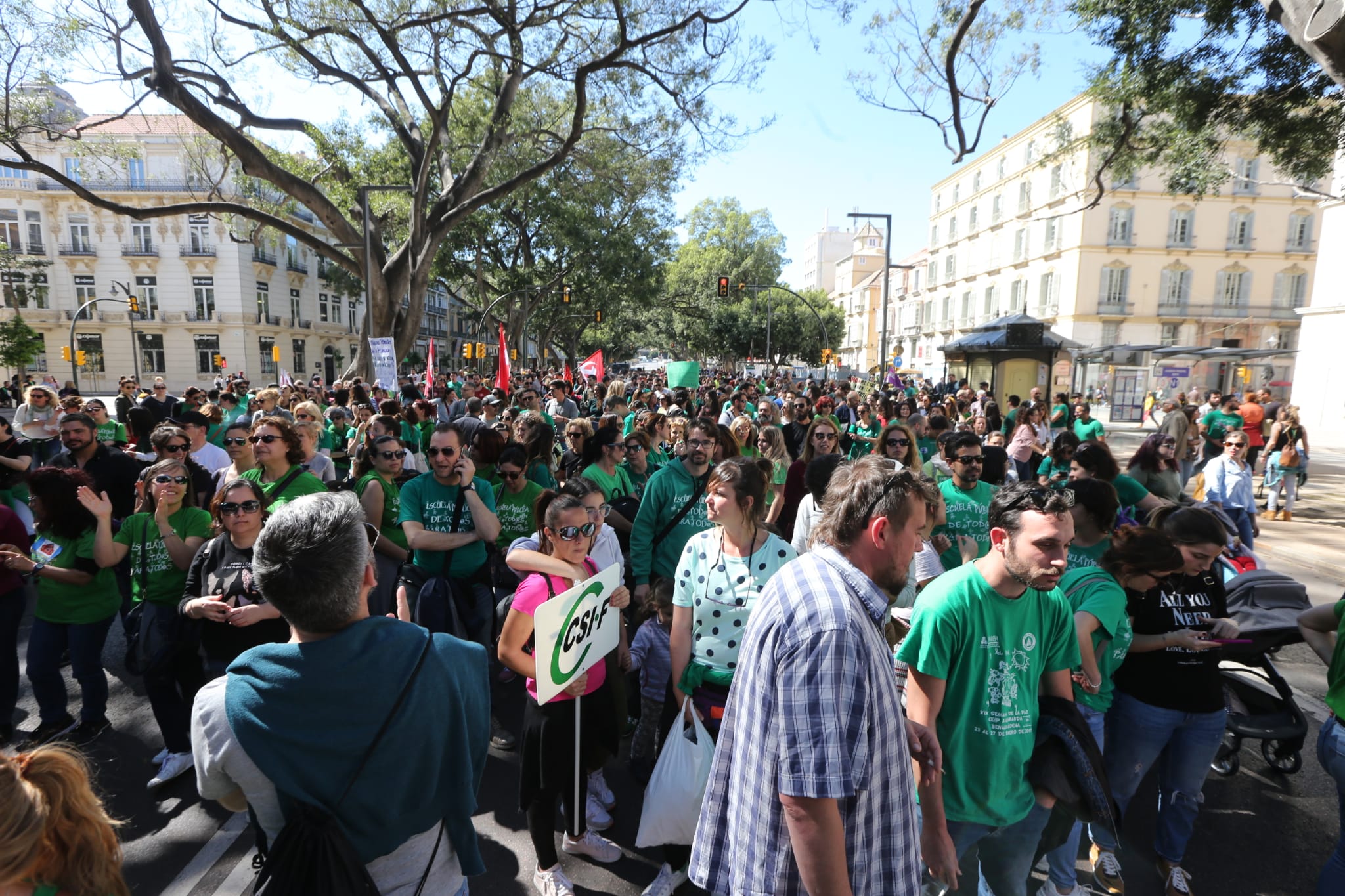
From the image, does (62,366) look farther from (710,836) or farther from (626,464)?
(710,836)

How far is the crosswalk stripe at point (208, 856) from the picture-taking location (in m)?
3.11

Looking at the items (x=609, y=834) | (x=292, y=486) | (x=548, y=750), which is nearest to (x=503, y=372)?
(x=292, y=486)

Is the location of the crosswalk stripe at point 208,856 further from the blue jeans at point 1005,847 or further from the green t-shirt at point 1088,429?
the green t-shirt at point 1088,429

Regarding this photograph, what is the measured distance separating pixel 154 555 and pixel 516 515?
6.51 ft

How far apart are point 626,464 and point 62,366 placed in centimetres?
5559

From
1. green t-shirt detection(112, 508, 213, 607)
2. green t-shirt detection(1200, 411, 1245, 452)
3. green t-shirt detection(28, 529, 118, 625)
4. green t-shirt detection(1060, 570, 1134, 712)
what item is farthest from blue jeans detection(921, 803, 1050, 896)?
green t-shirt detection(1200, 411, 1245, 452)

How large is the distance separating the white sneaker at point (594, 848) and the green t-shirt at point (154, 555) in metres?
2.48

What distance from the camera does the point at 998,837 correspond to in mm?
2434

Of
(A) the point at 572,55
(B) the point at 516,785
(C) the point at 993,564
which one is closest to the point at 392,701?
(C) the point at 993,564

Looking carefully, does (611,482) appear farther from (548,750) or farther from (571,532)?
(548,750)

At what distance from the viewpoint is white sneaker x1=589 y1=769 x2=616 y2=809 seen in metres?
3.56

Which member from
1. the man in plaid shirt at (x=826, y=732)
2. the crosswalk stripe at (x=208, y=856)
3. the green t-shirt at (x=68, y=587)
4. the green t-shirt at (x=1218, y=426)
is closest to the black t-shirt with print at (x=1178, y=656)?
the man in plaid shirt at (x=826, y=732)

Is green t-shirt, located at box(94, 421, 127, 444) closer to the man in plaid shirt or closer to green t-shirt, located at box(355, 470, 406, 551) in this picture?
green t-shirt, located at box(355, 470, 406, 551)

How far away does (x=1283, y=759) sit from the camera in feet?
13.1
